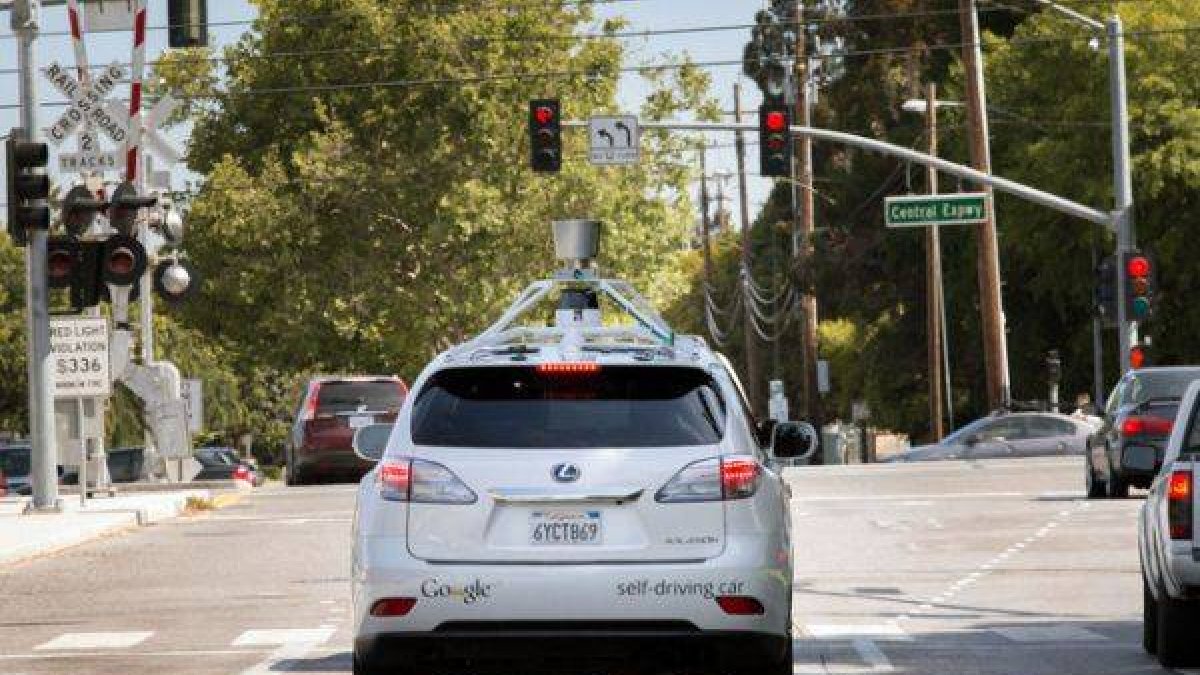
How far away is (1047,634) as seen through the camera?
17703 millimetres

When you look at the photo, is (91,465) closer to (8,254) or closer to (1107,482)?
(1107,482)

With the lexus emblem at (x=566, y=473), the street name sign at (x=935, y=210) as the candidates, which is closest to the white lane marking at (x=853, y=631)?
the lexus emblem at (x=566, y=473)

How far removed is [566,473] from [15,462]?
48.1m

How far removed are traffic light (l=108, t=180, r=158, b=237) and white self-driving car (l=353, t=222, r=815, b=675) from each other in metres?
20.6

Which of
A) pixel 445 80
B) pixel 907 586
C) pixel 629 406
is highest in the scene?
pixel 445 80

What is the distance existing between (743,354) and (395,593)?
404ft

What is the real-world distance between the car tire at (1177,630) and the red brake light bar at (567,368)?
12.8ft

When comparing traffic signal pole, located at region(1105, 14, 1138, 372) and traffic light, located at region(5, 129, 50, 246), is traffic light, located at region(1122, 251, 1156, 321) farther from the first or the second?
traffic light, located at region(5, 129, 50, 246)

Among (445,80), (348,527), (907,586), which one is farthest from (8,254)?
(907,586)

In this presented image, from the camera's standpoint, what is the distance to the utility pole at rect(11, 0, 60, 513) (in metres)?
34.3

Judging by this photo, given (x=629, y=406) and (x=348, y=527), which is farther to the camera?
(x=348, y=527)

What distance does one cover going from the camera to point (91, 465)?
3988 centimetres

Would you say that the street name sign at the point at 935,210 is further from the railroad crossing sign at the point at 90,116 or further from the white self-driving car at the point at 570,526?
the white self-driving car at the point at 570,526

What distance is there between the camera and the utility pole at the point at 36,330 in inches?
1351
